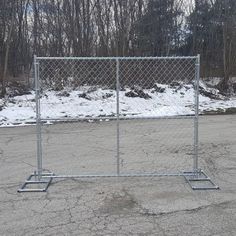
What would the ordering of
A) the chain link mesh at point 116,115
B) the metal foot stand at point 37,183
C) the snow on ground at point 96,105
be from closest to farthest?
the metal foot stand at point 37,183 → the chain link mesh at point 116,115 → the snow on ground at point 96,105

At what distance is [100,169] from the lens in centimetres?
815

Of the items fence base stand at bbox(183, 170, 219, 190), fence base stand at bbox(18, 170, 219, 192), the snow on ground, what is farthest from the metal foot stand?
the snow on ground

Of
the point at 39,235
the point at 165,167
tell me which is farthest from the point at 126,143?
the point at 39,235

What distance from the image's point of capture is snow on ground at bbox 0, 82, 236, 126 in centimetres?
1627

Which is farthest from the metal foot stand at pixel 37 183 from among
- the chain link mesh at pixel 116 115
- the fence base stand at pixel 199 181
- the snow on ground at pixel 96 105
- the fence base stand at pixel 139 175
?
the snow on ground at pixel 96 105

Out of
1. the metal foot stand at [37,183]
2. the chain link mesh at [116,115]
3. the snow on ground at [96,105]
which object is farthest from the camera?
the snow on ground at [96,105]

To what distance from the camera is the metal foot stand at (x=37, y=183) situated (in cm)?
677

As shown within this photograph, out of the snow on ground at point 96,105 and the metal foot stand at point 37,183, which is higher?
the snow on ground at point 96,105

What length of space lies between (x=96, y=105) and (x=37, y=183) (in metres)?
10.8

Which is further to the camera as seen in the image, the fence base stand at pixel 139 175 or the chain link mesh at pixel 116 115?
the chain link mesh at pixel 116 115

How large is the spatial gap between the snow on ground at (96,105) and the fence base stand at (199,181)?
339 inches

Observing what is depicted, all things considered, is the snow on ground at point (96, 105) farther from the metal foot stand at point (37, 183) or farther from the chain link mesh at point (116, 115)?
the metal foot stand at point (37, 183)

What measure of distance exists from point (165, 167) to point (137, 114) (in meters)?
8.38

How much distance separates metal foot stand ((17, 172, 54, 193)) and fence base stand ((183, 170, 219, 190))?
2448mm
